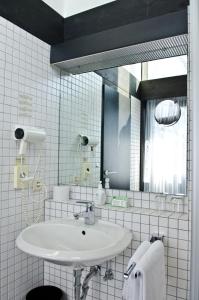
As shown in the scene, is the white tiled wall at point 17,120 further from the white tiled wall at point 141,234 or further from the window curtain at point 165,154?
the window curtain at point 165,154

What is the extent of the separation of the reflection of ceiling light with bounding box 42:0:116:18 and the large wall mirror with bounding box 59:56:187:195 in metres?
0.51

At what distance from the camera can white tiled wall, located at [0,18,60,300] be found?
1.45m

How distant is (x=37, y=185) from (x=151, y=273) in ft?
3.31

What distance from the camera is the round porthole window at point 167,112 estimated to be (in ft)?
5.01

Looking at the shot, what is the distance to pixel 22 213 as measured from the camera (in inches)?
62.7

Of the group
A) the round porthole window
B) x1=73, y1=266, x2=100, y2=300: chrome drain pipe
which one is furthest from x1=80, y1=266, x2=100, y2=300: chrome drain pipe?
the round porthole window

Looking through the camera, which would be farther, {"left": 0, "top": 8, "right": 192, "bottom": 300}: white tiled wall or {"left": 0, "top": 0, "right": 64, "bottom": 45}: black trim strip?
{"left": 0, "top": 0, "right": 64, "bottom": 45}: black trim strip

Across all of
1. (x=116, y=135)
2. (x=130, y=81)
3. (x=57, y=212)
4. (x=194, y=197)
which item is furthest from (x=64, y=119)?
(x=194, y=197)

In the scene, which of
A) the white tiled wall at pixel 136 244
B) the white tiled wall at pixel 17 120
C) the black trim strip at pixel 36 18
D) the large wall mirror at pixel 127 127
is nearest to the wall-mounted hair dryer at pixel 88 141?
the large wall mirror at pixel 127 127

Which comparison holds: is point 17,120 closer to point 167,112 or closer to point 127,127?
point 127,127

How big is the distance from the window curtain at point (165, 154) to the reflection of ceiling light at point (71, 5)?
93 cm

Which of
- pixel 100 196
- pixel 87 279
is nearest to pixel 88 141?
pixel 100 196

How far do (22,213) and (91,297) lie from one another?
2.37ft

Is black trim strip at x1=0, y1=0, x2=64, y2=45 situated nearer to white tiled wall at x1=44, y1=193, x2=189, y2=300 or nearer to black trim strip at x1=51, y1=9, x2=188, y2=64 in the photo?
black trim strip at x1=51, y1=9, x2=188, y2=64
